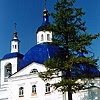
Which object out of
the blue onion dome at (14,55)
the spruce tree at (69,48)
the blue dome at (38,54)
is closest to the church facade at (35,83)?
the blue dome at (38,54)

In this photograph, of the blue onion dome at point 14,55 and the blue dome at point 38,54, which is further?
the blue onion dome at point 14,55

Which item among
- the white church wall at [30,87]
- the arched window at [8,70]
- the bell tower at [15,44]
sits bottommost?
the white church wall at [30,87]

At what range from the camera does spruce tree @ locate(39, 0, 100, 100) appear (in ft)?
77.3

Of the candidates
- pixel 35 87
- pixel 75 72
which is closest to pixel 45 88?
pixel 35 87

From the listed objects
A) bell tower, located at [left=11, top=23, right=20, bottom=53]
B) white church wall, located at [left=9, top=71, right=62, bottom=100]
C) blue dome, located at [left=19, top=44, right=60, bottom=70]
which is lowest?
white church wall, located at [left=9, top=71, right=62, bottom=100]

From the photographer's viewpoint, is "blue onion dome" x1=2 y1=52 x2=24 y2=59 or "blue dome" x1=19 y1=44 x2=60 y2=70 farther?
"blue onion dome" x1=2 y1=52 x2=24 y2=59

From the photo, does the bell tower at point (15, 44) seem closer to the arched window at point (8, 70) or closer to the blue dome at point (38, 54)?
the arched window at point (8, 70)

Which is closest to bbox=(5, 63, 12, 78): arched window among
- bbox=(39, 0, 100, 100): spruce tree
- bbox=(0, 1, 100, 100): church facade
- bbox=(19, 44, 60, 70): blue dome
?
bbox=(0, 1, 100, 100): church facade

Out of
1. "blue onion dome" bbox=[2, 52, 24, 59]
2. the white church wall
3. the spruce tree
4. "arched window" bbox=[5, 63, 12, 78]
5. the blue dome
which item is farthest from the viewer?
"arched window" bbox=[5, 63, 12, 78]

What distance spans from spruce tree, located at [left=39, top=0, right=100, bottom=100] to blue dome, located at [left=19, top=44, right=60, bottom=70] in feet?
32.1

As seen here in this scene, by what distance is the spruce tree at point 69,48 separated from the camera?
77.3ft

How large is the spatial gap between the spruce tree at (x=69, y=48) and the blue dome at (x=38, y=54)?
979 centimetres

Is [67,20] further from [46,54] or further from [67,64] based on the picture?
[46,54]

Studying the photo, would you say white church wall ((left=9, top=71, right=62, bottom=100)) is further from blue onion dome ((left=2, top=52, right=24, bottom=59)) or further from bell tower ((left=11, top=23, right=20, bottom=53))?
bell tower ((left=11, top=23, right=20, bottom=53))
